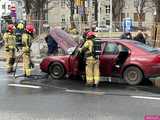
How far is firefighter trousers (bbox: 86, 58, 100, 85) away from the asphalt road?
0.93 ft

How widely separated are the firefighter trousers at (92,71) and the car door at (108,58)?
587mm

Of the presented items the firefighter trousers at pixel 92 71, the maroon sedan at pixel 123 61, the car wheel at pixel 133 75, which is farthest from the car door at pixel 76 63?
the car wheel at pixel 133 75

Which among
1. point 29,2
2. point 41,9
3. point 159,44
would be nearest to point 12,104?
point 159,44

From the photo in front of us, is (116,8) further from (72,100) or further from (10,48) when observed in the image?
(72,100)

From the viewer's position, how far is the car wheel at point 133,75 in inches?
617

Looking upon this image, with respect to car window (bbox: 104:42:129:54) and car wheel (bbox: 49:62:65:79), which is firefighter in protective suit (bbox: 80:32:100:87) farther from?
car wheel (bbox: 49:62:65:79)

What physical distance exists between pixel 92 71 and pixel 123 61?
3.53ft

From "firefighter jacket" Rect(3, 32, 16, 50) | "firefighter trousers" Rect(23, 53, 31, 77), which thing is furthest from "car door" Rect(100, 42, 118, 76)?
"firefighter jacket" Rect(3, 32, 16, 50)

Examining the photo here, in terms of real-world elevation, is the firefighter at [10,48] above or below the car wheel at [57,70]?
above

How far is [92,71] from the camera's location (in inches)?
612

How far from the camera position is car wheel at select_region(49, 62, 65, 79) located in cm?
1702

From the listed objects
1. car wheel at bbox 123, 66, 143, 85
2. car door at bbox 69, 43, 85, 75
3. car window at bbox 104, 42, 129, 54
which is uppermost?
car window at bbox 104, 42, 129, 54

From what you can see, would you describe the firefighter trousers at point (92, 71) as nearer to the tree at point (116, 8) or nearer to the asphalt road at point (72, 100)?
the asphalt road at point (72, 100)

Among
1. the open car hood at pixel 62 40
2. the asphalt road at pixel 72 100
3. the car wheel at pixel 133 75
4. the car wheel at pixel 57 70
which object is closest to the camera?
the asphalt road at pixel 72 100
